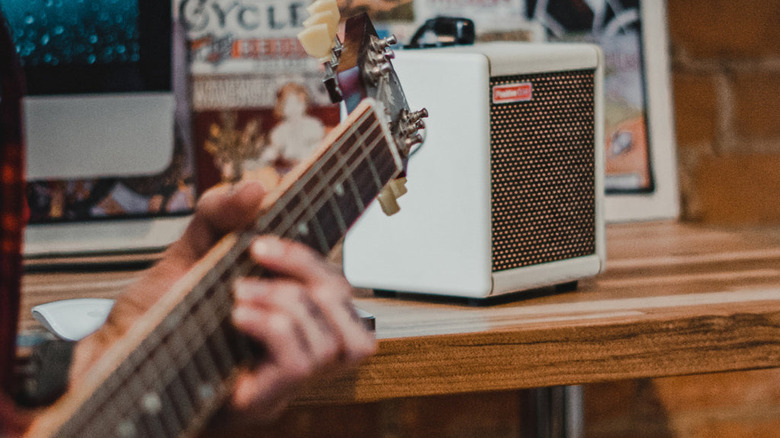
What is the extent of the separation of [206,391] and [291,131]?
64 centimetres

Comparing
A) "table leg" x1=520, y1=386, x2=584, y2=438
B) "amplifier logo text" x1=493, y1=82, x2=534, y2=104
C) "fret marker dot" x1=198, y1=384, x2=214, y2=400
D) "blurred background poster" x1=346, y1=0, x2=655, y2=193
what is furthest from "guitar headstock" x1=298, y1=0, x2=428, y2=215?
"blurred background poster" x1=346, y1=0, x2=655, y2=193

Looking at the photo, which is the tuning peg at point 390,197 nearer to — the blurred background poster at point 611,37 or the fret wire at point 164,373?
the fret wire at point 164,373

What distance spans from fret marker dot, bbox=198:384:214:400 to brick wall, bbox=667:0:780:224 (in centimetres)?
91

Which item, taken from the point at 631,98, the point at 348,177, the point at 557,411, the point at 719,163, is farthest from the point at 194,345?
the point at 719,163

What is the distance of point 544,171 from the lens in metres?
0.72

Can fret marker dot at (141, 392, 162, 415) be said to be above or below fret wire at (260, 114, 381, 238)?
below

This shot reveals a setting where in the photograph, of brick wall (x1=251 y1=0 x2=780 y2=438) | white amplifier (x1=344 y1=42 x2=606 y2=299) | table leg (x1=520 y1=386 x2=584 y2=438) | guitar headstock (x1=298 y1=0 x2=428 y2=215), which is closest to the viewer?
guitar headstock (x1=298 y1=0 x2=428 y2=215)

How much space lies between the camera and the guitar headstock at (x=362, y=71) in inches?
21.8

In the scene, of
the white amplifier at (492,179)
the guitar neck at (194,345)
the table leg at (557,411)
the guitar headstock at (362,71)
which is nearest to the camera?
the guitar neck at (194,345)

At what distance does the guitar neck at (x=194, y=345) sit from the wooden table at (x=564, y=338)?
0.50 feet

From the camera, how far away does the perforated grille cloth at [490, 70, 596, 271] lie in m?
0.69

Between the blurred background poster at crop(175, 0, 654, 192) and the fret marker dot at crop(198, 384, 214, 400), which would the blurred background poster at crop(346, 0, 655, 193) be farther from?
the fret marker dot at crop(198, 384, 214, 400)

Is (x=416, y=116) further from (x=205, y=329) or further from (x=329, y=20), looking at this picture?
(x=205, y=329)

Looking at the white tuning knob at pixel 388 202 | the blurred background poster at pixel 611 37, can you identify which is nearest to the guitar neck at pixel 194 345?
the white tuning knob at pixel 388 202
